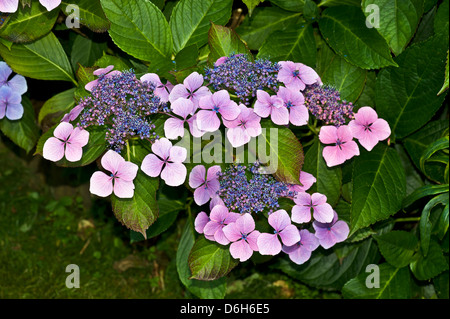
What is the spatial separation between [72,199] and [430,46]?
80.0 inches

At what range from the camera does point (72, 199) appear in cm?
301

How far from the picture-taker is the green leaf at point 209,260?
6.32ft

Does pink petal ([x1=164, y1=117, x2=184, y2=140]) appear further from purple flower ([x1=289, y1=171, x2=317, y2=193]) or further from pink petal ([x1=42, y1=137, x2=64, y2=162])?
purple flower ([x1=289, y1=171, x2=317, y2=193])

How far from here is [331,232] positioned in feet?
6.67

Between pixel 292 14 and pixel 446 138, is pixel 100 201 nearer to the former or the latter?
pixel 292 14

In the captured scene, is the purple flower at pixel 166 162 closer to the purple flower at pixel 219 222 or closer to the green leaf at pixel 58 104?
the purple flower at pixel 219 222

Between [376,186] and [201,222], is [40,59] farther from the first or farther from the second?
[376,186]

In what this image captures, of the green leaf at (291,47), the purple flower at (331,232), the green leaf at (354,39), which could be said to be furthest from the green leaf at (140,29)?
the purple flower at (331,232)

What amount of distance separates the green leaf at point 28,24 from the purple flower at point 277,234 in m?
1.12

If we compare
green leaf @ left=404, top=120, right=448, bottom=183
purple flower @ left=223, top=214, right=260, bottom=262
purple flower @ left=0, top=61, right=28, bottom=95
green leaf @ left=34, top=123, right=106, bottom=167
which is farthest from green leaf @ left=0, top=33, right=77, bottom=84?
green leaf @ left=404, top=120, right=448, bottom=183

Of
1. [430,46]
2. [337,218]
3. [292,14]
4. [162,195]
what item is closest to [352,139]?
[337,218]

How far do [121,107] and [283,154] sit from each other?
1.88 feet

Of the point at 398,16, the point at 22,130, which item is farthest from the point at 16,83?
the point at 398,16

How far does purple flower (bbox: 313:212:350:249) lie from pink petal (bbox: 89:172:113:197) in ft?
2.61
